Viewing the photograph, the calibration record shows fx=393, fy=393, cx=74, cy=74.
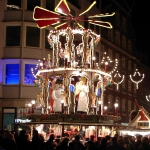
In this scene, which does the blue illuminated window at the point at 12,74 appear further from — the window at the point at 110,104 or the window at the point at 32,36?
the window at the point at 110,104

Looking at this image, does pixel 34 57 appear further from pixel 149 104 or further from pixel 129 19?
pixel 149 104

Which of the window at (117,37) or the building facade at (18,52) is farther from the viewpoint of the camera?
the window at (117,37)

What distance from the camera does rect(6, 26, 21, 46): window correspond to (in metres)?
31.4

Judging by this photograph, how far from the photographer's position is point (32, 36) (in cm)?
3161

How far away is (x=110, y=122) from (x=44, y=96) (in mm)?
4047

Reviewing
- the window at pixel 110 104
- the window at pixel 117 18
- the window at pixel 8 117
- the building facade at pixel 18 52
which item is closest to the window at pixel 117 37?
the window at pixel 117 18

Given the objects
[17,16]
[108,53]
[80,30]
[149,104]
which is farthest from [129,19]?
[80,30]

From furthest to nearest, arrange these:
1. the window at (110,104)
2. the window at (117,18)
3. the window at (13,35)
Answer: the window at (117,18) → the window at (110,104) → the window at (13,35)

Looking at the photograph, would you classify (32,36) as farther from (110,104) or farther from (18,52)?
(110,104)

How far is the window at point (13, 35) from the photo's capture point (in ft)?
103

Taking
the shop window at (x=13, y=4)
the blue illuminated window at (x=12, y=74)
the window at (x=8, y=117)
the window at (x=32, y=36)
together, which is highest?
the shop window at (x=13, y=4)

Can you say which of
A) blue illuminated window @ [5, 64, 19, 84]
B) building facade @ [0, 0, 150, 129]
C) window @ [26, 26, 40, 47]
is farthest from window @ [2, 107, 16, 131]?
window @ [26, 26, 40, 47]

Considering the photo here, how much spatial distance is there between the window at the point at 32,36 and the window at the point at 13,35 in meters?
0.72

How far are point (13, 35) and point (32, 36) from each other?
59.7 inches
